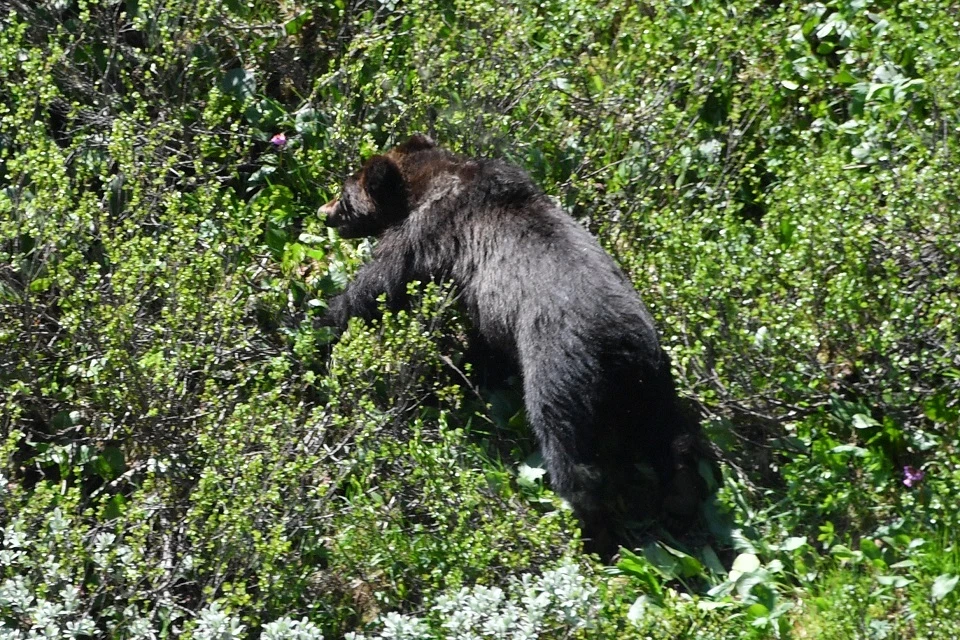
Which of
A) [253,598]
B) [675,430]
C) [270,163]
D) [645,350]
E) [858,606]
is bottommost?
[253,598]

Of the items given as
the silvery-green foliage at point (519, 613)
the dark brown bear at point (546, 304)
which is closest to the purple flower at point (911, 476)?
the dark brown bear at point (546, 304)

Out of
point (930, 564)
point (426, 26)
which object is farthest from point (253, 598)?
point (426, 26)

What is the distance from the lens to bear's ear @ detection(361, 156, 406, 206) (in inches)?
257

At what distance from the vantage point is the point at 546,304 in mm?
5504

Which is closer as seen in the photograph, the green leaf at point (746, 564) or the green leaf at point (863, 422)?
the green leaf at point (746, 564)

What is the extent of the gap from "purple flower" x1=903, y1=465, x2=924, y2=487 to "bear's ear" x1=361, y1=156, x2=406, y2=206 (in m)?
2.97

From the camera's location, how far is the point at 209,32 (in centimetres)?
751

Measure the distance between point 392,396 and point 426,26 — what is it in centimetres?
245

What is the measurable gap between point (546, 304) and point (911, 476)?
1.87 m

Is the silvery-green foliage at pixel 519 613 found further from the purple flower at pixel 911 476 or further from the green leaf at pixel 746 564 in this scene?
the purple flower at pixel 911 476

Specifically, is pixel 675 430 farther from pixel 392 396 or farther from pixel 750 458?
pixel 392 396

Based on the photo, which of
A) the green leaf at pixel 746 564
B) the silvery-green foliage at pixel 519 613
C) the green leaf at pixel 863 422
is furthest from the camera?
the green leaf at pixel 863 422

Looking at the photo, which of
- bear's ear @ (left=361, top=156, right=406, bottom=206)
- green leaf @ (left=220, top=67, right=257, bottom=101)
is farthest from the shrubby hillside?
bear's ear @ (left=361, top=156, right=406, bottom=206)

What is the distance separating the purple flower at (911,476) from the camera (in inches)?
216
